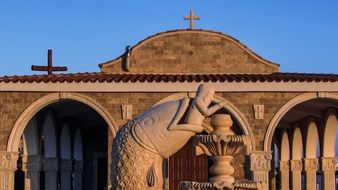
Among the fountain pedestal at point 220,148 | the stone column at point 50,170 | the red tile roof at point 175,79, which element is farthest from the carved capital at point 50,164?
the fountain pedestal at point 220,148

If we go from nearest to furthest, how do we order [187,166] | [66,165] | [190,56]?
[187,166]
[190,56]
[66,165]

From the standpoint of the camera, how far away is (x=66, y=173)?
82.8 ft

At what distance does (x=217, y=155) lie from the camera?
1019cm

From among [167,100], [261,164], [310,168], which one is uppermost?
[167,100]

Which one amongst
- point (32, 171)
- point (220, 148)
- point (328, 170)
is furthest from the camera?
point (328, 170)

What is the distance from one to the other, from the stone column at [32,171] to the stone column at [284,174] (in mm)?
10681

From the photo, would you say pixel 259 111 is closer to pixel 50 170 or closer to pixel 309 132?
pixel 309 132

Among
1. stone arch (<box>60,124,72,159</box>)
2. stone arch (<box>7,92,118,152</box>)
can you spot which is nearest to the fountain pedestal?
stone arch (<box>7,92,118,152</box>)

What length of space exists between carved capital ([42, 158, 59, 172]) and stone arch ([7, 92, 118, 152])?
13.7 ft

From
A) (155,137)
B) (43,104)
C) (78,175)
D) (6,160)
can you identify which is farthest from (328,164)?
(155,137)

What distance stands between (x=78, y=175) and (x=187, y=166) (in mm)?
7041

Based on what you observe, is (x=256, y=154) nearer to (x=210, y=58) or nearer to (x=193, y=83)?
(x=193, y=83)

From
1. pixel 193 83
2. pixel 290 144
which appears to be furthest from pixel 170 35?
pixel 290 144

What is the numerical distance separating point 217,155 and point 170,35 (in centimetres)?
1270
